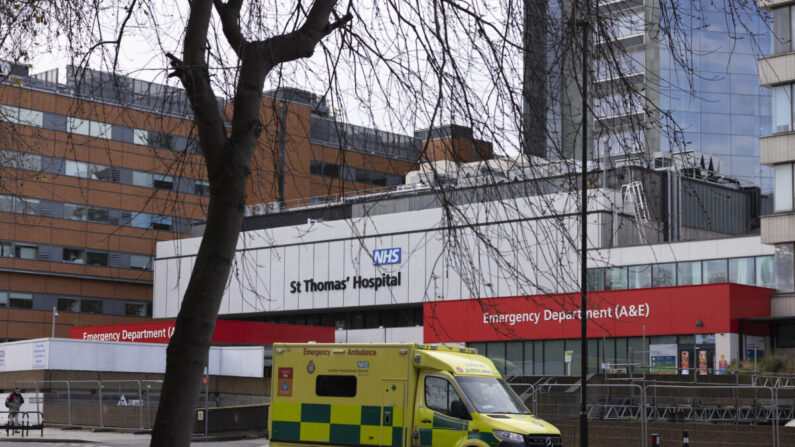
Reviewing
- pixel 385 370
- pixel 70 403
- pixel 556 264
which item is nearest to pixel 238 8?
pixel 556 264

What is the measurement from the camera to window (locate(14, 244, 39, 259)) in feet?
281

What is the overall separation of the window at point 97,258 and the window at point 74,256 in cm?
42

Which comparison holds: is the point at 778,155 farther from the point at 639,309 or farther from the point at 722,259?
the point at 639,309

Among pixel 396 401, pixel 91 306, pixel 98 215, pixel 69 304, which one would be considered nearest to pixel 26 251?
pixel 69 304

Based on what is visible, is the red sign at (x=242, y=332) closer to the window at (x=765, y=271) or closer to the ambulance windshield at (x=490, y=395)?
the window at (x=765, y=271)

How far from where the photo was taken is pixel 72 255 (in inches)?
3497

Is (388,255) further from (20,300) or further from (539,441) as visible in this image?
(539,441)

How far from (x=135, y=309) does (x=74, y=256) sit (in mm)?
7592

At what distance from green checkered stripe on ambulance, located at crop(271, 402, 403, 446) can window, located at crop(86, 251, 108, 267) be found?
71535 millimetres

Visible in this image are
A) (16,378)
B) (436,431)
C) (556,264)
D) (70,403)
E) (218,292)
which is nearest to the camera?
(218,292)

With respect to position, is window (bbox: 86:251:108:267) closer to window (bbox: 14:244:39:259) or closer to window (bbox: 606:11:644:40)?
window (bbox: 14:244:39:259)

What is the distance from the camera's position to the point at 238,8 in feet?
28.6

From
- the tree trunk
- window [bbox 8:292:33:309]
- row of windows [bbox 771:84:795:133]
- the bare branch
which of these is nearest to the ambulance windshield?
the bare branch

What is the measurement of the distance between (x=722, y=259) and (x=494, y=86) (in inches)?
1988
